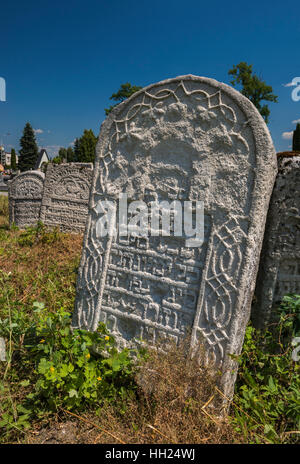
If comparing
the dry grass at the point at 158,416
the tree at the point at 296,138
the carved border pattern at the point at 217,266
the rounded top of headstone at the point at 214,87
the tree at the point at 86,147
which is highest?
the tree at the point at 86,147

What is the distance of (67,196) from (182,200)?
4358 mm

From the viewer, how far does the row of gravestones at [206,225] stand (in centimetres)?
204

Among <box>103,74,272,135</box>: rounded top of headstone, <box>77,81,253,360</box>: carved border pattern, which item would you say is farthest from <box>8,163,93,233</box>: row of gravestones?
<box>77,81,253,360</box>: carved border pattern

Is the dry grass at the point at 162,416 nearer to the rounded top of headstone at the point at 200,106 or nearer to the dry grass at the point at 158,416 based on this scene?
the dry grass at the point at 158,416

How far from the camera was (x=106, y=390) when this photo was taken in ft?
7.49

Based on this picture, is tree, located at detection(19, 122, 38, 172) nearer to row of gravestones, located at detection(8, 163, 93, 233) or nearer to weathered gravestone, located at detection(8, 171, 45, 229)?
weathered gravestone, located at detection(8, 171, 45, 229)

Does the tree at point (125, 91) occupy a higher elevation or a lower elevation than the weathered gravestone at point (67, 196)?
higher

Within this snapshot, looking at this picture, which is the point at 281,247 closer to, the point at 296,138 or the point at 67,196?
the point at 67,196

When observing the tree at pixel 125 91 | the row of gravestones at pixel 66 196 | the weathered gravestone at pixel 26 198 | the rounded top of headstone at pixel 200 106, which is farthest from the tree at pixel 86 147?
the rounded top of headstone at pixel 200 106

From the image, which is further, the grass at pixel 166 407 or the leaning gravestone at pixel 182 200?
the leaning gravestone at pixel 182 200

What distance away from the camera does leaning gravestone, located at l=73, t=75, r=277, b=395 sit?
2033 mm

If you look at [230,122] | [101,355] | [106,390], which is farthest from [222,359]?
[230,122]

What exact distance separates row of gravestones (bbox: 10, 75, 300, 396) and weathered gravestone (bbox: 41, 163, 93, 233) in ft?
11.3

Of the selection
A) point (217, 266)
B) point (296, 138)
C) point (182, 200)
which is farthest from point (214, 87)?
point (296, 138)
